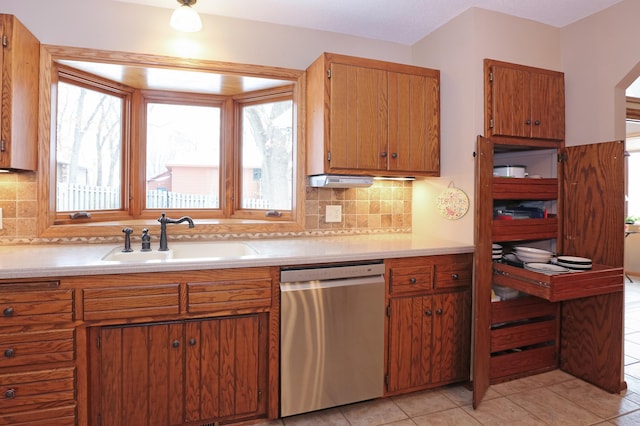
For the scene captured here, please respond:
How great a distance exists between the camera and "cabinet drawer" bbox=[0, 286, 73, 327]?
1.53m

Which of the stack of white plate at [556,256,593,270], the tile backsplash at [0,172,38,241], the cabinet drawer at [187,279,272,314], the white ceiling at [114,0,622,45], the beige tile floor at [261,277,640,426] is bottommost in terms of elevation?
the beige tile floor at [261,277,640,426]

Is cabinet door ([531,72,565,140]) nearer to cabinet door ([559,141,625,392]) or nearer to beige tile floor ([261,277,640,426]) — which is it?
cabinet door ([559,141,625,392])

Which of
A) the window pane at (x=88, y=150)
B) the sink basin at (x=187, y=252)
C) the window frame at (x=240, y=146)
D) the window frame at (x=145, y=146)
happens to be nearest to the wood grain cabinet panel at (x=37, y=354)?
the sink basin at (x=187, y=252)

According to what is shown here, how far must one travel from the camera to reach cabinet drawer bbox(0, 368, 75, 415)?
1556 mm

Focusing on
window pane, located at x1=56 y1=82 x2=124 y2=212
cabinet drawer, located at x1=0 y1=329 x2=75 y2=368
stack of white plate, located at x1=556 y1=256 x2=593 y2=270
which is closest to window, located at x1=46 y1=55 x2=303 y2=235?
window pane, located at x1=56 y1=82 x2=124 y2=212

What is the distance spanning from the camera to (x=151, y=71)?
234cm

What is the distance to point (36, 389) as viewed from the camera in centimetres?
159

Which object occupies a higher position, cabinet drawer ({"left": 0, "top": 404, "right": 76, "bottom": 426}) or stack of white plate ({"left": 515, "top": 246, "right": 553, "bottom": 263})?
stack of white plate ({"left": 515, "top": 246, "right": 553, "bottom": 263})

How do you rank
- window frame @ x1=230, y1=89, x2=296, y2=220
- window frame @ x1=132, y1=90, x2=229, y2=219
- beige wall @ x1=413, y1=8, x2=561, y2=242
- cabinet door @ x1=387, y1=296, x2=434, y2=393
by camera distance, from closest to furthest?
cabinet door @ x1=387, y1=296, x2=434, y2=393 < beige wall @ x1=413, y1=8, x2=561, y2=242 < window frame @ x1=132, y1=90, x2=229, y2=219 < window frame @ x1=230, y1=89, x2=296, y2=220

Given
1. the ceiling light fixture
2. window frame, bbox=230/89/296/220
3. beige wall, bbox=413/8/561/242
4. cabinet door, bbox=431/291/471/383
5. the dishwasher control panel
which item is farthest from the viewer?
window frame, bbox=230/89/296/220

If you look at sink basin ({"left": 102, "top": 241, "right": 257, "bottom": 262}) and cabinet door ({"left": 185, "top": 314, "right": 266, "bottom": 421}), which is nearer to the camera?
cabinet door ({"left": 185, "top": 314, "right": 266, "bottom": 421})

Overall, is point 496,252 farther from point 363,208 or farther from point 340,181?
point 340,181

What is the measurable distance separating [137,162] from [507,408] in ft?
9.41

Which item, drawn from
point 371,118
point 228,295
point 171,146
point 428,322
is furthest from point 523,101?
point 171,146
